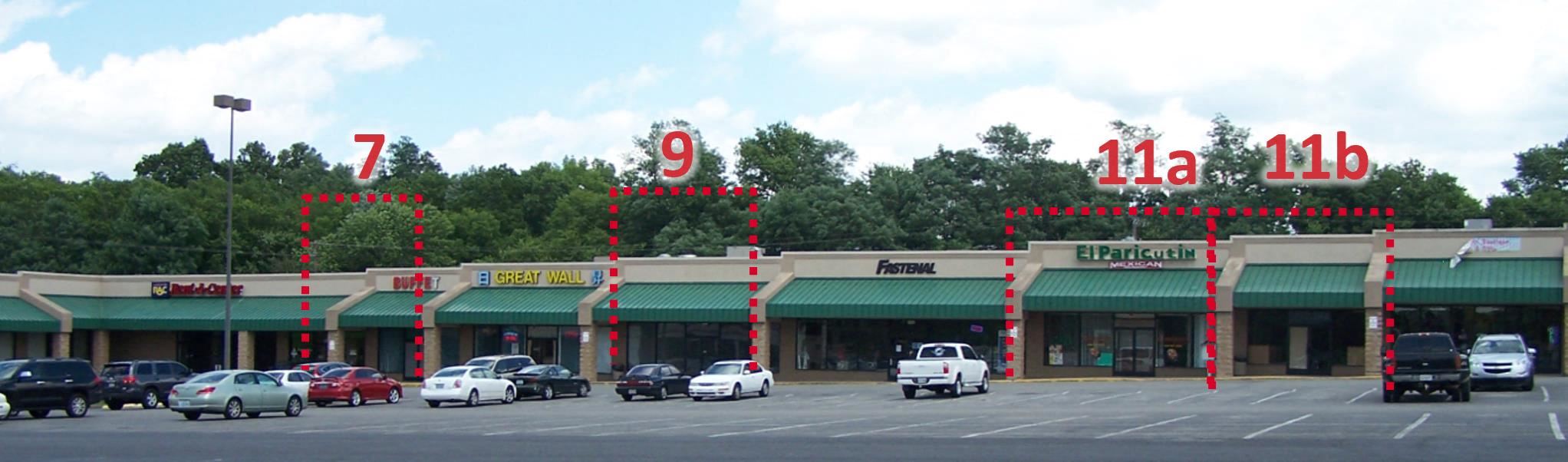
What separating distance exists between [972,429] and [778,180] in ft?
239

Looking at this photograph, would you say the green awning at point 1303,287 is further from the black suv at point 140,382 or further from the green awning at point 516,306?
the black suv at point 140,382

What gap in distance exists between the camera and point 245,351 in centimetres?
6588

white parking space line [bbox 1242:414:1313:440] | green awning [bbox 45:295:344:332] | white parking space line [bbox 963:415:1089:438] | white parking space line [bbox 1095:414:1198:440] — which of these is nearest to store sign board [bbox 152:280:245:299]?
green awning [bbox 45:295:344:332]

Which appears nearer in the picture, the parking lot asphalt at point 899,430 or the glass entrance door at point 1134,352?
the parking lot asphalt at point 899,430

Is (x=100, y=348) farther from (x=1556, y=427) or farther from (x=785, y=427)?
(x=1556, y=427)

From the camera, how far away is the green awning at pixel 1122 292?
5209 cm

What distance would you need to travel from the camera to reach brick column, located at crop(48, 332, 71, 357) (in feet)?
210

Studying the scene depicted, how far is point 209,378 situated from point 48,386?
4.12m

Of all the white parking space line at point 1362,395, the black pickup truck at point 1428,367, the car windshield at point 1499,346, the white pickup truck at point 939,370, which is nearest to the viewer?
the black pickup truck at point 1428,367

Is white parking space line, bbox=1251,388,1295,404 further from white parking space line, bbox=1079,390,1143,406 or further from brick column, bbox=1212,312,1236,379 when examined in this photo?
brick column, bbox=1212,312,1236,379

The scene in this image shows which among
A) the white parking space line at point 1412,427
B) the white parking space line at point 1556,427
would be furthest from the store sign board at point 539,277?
the white parking space line at point 1556,427

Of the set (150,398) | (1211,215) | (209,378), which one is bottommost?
(150,398)

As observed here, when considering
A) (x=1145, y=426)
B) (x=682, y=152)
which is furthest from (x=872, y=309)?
(x=1145, y=426)

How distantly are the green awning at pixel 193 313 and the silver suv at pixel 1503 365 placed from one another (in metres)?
44.3
